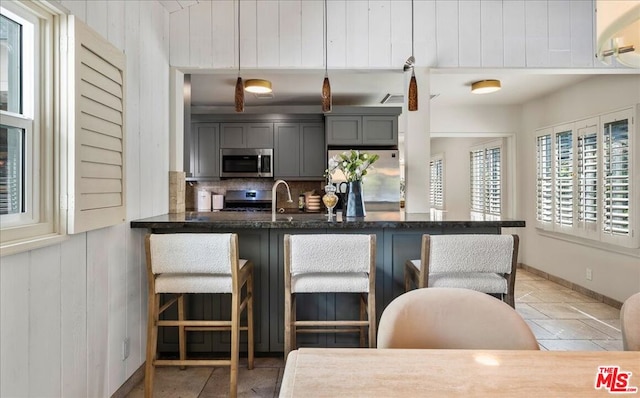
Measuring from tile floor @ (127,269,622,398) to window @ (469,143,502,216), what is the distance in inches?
53.3

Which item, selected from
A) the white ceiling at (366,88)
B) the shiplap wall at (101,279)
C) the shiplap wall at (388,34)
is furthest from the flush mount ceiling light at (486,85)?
the shiplap wall at (101,279)

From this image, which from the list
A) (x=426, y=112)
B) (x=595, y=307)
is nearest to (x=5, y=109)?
(x=426, y=112)

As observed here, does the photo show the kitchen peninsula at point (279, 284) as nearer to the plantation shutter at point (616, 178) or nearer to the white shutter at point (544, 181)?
the plantation shutter at point (616, 178)

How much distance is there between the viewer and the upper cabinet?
4.85 m

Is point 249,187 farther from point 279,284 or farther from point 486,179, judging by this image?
point 486,179

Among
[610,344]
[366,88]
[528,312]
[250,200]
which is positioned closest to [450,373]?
[610,344]

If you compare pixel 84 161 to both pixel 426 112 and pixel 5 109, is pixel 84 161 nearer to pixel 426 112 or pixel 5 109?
pixel 5 109

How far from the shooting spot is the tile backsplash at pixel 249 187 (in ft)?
18.0

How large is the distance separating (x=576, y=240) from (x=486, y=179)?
1.96 meters

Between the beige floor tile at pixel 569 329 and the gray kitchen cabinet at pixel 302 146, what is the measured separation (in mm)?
3141

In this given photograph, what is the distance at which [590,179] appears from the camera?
154 inches

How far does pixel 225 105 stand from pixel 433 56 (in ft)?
10.8

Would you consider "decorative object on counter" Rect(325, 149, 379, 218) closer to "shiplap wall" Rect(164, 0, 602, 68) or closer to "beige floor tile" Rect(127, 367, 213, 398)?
"shiplap wall" Rect(164, 0, 602, 68)

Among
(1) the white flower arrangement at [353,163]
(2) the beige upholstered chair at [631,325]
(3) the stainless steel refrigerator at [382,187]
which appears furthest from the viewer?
(3) the stainless steel refrigerator at [382,187]
